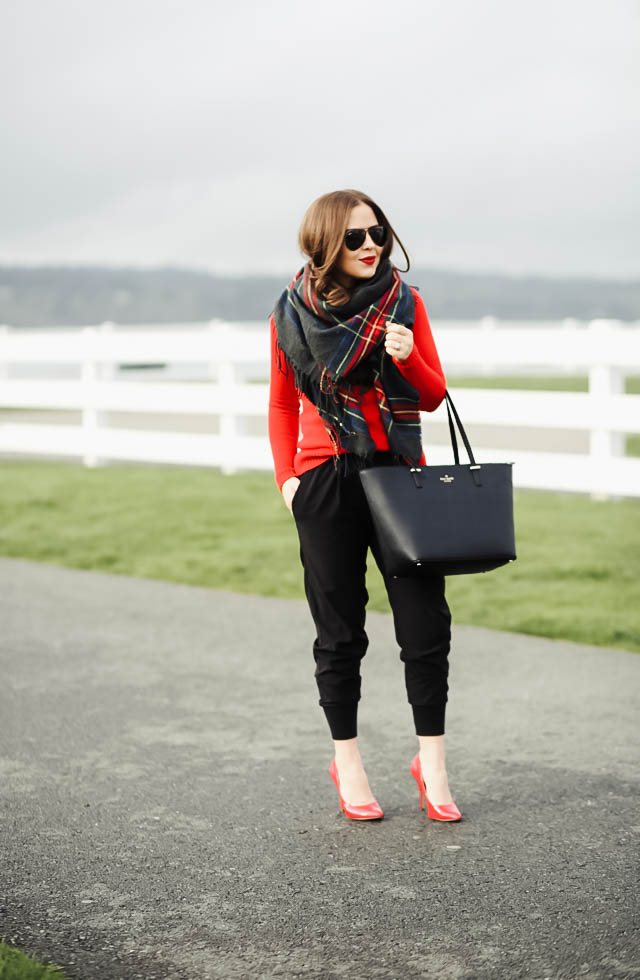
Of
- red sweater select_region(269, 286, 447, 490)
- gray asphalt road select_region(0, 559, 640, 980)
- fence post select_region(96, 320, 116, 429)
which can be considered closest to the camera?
gray asphalt road select_region(0, 559, 640, 980)

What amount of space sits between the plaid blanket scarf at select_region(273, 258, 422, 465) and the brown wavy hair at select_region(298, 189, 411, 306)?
4cm

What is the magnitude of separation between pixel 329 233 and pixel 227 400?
940cm

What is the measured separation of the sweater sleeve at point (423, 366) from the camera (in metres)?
3.68

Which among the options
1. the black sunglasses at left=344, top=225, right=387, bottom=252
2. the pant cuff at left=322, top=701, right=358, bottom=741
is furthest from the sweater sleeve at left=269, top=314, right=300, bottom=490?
the pant cuff at left=322, top=701, right=358, bottom=741

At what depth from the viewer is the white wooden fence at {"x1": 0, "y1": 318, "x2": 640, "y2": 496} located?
10.2 m

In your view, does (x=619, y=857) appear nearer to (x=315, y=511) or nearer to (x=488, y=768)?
(x=488, y=768)

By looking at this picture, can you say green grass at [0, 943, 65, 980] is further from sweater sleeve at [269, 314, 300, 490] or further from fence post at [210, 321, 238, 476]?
fence post at [210, 321, 238, 476]

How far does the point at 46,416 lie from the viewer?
75.1 feet

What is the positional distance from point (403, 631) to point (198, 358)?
9.99 meters

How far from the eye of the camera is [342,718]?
3941 millimetres

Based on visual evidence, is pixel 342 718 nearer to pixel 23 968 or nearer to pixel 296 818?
pixel 296 818

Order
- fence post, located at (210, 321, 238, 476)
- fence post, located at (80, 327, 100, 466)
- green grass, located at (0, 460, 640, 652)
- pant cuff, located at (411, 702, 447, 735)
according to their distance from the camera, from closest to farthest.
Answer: pant cuff, located at (411, 702, 447, 735) → green grass, located at (0, 460, 640, 652) → fence post, located at (210, 321, 238, 476) → fence post, located at (80, 327, 100, 466)

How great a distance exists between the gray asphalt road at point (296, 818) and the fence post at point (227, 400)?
647 cm

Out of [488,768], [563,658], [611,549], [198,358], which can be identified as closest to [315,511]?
[488,768]
